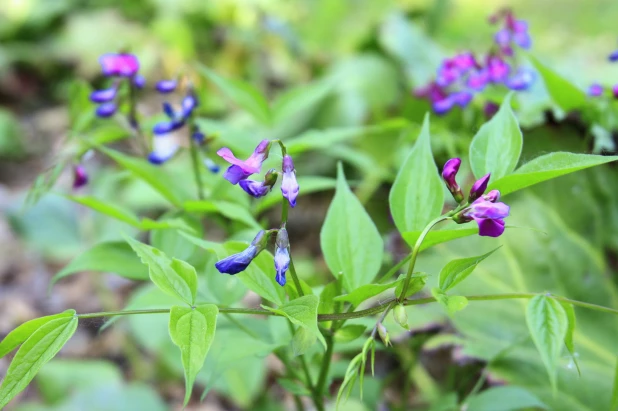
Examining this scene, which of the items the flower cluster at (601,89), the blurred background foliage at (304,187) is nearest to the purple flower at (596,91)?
the flower cluster at (601,89)

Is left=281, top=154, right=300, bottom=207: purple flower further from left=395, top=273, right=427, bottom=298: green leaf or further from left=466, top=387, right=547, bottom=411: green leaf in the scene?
left=466, top=387, right=547, bottom=411: green leaf

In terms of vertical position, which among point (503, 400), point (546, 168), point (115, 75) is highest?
point (546, 168)

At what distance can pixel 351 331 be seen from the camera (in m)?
1.03

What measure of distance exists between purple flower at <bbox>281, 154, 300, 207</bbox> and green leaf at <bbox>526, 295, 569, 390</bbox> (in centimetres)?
39

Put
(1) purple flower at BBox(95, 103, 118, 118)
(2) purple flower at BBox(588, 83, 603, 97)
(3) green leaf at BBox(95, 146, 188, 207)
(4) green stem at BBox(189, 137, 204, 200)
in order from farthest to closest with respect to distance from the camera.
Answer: (2) purple flower at BBox(588, 83, 603, 97), (1) purple flower at BBox(95, 103, 118, 118), (4) green stem at BBox(189, 137, 204, 200), (3) green leaf at BBox(95, 146, 188, 207)

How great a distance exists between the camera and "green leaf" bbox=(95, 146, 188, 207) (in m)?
1.26

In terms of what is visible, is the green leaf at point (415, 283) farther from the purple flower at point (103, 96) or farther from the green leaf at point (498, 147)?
the purple flower at point (103, 96)

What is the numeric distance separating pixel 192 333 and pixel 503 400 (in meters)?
0.73

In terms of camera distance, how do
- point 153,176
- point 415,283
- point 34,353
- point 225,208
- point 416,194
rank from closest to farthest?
1. point 34,353
2. point 415,283
3. point 416,194
4. point 225,208
5. point 153,176

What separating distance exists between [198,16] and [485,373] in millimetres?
4168

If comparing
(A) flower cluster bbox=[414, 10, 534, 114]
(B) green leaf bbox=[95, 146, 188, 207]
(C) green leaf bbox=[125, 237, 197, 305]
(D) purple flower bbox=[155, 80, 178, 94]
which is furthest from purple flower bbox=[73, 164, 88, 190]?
(A) flower cluster bbox=[414, 10, 534, 114]

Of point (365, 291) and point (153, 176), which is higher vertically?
point (365, 291)

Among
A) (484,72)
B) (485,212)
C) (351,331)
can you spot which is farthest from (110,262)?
(484,72)

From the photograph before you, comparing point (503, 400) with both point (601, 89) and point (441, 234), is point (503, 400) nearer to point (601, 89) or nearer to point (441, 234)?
point (441, 234)
